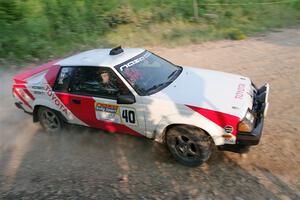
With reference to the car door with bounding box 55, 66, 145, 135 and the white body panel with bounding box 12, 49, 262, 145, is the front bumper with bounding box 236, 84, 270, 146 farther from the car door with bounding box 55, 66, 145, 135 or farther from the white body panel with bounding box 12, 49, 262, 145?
the car door with bounding box 55, 66, 145, 135

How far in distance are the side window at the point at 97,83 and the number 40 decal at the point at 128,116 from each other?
0.26 metres

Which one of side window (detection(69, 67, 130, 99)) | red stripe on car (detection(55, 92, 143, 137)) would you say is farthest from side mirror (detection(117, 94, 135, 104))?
red stripe on car (detection(55, 92, 143, 137))

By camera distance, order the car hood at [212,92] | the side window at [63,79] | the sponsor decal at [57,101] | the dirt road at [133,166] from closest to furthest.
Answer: the dirt road at [133,166]
the car hood at [212,92]
the side window at [63,79]
the sponsor decal at [57,101]

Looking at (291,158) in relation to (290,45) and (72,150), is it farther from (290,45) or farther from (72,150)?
(290,45)

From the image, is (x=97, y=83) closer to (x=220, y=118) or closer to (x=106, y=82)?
(x=106, y=82)

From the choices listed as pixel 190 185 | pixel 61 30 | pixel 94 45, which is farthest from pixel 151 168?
pixel 61 30

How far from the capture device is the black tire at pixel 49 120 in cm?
658

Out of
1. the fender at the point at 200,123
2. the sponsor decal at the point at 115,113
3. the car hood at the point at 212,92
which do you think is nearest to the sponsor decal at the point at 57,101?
the sponsor decal at the point at 115,113

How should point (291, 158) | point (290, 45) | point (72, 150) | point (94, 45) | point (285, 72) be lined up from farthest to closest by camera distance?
point (94, 45) < point (290, 45) < point (285, 72) < point (72, 150) < point (291, 158)

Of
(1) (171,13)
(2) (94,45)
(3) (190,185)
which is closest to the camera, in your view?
(3) (190,185)

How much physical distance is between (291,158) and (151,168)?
2.02m

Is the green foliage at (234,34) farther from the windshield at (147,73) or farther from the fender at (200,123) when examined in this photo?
the fender at (200,123)

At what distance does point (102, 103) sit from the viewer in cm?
571

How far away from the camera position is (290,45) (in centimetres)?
1187
